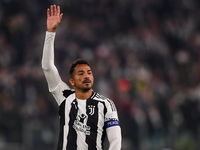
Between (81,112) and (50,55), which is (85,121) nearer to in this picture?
(81,112)

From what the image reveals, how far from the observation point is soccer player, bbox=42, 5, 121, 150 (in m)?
4.10

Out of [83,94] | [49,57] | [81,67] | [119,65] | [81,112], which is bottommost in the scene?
[81,112]

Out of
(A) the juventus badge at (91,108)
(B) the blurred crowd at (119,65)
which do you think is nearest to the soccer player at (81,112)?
(A) the juventus badge at (91,108)

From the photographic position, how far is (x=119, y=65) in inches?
420

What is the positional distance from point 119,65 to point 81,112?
6546 mm

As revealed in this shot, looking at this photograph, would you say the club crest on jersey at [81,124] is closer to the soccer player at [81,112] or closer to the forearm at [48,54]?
the soccer player at [81,112]

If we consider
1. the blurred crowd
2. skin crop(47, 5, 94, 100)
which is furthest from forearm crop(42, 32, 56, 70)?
the blurred crowd

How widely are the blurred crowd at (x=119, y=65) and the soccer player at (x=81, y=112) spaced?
407 centimetres

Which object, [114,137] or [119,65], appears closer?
[114,137]

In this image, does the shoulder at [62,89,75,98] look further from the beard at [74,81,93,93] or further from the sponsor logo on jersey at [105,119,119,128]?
the sponsor logo on jersey at [105,119,119,128]

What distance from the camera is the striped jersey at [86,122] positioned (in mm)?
4109

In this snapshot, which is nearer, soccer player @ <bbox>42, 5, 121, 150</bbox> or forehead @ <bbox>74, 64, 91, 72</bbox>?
soccer player @ <bbox>42, 5, 121, 150</bbox>

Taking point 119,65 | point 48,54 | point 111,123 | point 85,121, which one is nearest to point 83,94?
point 85,121

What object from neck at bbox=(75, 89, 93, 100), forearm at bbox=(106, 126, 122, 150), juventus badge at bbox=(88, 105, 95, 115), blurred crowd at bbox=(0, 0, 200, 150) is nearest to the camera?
forearm at bbox=(106, 126, 122, 150)
